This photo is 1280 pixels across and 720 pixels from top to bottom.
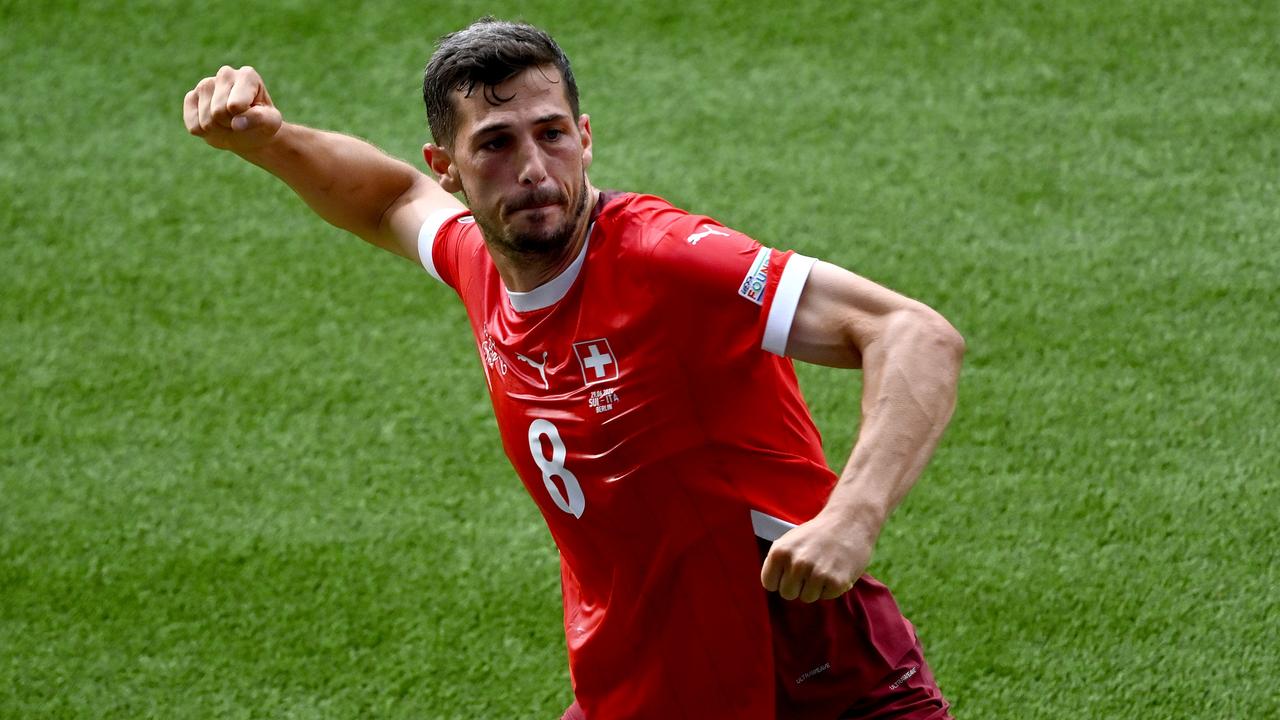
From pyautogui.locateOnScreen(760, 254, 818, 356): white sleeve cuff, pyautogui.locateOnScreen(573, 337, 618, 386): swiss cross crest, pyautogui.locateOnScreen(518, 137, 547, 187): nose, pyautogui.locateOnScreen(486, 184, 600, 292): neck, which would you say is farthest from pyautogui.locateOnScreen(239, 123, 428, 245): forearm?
pyautogui.locateOnScreen(760, 254, 818, 356): white sleeve cuff

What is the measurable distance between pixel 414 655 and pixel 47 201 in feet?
9.63

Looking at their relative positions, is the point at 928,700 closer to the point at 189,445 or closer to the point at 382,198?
the point at 382,198

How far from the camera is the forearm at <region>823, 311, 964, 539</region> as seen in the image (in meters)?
2.14

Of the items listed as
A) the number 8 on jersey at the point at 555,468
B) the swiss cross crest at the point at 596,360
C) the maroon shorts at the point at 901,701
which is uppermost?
the swiss cross crest at the point at 596,360

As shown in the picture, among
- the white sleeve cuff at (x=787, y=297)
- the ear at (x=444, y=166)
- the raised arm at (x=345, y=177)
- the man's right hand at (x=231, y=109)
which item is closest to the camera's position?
the white sleeve cuff at (x=787, y=297)

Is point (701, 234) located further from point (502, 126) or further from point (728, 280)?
point (502, 126)

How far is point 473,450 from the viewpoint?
482 cm

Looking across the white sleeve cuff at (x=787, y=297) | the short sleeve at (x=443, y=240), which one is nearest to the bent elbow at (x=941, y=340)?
the white sleeve cuff at (x=787, y=297)

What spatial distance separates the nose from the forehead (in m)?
0.05

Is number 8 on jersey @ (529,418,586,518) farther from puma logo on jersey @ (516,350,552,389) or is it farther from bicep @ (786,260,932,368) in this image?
bicep @ (786,260,932,368)

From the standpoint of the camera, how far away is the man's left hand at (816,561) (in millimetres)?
2045

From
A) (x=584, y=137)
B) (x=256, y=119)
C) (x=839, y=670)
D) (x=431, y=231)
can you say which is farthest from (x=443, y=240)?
(x=839, y=670)

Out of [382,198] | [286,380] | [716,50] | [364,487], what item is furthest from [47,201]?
[382,198]

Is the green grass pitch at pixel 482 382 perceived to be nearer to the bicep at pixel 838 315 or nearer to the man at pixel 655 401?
the man at pixel 655 401
